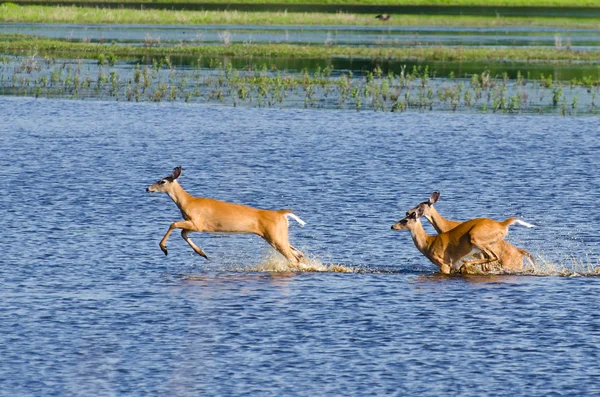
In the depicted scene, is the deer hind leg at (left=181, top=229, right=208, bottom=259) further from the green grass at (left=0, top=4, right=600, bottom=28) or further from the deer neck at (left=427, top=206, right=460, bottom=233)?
the green grass at (left=0, top=4, right=600, bottom=28)

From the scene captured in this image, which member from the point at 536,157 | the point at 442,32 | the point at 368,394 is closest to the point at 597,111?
the point at 536,157

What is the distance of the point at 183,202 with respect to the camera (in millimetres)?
19281

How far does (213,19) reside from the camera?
82.9 metres

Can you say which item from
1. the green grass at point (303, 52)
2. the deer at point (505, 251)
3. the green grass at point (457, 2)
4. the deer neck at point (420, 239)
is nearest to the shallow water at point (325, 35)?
the green grass at point (303, 52)

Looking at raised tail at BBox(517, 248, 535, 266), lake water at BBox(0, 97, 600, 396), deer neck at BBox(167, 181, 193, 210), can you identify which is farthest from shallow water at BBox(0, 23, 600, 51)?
raised tail at BBox(517, 248, 535, 266)

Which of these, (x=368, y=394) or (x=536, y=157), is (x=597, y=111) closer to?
(x=536, y=157)

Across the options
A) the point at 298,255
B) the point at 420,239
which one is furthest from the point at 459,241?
the point at 298,255

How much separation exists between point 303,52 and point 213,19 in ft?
85.5

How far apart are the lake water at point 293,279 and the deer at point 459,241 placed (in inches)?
11.8

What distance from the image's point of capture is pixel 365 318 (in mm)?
16109

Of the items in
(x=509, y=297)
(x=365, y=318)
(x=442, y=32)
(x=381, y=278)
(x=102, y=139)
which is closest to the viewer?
(x=365, y=318)

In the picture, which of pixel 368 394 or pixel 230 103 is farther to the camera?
pixel 230 103

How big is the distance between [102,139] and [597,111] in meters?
16.9

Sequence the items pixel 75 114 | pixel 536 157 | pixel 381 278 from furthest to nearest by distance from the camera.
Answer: pixel 75 114, pixel 536 157, pixel 381 278
